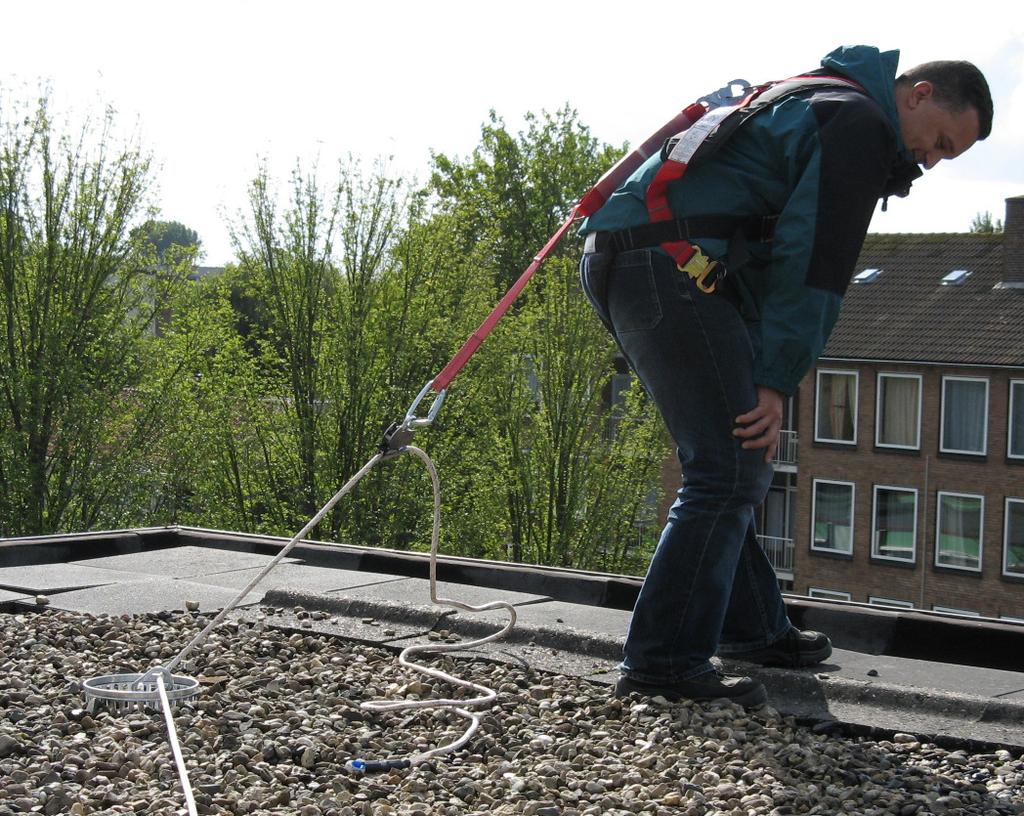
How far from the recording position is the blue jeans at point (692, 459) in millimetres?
3580

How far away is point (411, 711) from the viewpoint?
3.52 metres

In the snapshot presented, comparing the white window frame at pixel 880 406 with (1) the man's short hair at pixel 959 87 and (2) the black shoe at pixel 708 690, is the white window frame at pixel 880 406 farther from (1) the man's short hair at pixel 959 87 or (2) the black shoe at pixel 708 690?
(2) the black shoe at pixel 708 690

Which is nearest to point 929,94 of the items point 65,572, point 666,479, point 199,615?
point 199,615

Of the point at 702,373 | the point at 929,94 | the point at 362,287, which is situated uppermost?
the point at 362,287

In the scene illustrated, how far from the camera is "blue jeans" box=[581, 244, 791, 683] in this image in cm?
358

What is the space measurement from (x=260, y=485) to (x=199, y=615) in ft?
70.3

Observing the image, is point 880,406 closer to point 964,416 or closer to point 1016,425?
point 964,416

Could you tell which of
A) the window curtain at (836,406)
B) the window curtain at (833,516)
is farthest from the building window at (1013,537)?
the window curtain at (836,406)

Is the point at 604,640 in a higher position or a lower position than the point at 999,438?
lower

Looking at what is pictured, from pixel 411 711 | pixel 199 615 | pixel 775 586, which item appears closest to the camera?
pixel 411 711

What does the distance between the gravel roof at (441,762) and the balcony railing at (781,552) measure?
33.3 metres

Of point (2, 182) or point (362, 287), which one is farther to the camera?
point (362, 287)

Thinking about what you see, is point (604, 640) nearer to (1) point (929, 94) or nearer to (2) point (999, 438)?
(1) point (929, 94)

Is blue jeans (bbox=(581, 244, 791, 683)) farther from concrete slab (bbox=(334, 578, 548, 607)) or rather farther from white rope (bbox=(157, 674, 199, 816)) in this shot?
concrete slab (bbox=(334, 578, 548, 607))
